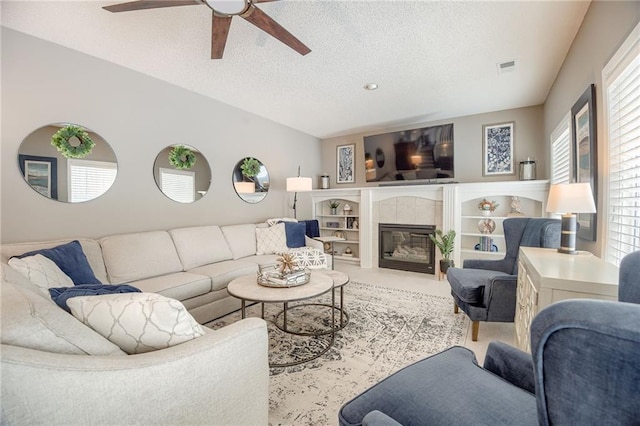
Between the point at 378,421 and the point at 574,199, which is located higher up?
the point at 574,199

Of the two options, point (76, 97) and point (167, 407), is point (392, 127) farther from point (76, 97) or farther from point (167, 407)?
point (167, 407)

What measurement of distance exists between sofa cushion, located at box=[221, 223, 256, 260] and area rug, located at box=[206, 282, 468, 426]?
793 mm

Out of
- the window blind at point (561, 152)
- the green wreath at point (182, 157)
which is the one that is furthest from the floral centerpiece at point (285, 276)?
the window blind at point (561, 152)

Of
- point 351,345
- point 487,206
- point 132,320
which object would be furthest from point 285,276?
point 487,206

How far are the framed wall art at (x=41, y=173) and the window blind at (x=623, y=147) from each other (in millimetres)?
4191

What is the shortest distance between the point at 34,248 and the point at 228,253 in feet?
5.62

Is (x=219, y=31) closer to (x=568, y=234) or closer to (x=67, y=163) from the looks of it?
(x=67, y=163)

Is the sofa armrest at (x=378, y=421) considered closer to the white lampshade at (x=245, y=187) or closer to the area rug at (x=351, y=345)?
the area rug at (x=351, y=345)

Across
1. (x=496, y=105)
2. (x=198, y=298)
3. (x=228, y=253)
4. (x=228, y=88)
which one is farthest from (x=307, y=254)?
(x=496, y=105)

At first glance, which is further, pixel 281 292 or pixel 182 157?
pixel 182 157

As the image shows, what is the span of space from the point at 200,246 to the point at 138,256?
648 millimetres

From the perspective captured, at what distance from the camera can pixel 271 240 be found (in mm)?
3906

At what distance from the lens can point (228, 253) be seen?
3455mm

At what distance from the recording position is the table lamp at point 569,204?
176 cm
